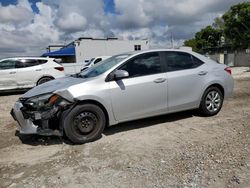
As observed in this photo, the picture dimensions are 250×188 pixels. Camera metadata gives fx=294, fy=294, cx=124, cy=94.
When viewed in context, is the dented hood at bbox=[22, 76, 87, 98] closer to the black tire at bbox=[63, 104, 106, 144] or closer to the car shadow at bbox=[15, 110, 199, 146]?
the black tire at bbox=[63, 104, 106, 144]

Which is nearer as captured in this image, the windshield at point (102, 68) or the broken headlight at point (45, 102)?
the broken headlight at point (45, 102)

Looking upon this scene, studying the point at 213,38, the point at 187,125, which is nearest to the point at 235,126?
the point at 187,125

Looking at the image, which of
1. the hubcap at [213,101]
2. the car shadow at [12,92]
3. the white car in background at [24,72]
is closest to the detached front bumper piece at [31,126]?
the hubcap at [213,101]

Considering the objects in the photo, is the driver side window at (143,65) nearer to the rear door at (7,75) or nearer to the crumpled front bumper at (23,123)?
the crumpled front bumper at (23,123)

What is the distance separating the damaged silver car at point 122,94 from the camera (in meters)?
5.00

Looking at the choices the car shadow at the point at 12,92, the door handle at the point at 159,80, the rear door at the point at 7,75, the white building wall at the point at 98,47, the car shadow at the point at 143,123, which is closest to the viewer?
the door handle at the point at 159,80

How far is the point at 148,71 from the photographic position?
18.9 feet

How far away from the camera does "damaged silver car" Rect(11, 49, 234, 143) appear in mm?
5004

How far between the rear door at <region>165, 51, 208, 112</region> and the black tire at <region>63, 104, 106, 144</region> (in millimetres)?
1587

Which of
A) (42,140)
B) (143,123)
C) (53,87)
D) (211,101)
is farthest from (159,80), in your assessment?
(42,140)

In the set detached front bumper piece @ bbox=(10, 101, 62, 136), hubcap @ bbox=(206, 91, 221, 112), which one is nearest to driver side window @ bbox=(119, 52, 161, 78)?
hubcap @ bbox=(206, 91, 221, 112)

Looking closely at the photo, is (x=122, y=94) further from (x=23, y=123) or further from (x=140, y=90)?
(x=23, y=123)

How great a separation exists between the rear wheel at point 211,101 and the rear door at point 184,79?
21 cm

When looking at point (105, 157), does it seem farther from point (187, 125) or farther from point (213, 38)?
point (213, 38)
